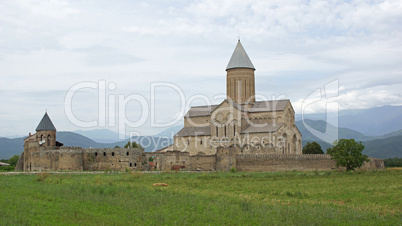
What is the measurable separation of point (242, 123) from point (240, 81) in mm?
6325

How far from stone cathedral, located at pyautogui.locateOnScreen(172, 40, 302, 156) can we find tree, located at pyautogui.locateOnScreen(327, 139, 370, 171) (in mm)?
9537

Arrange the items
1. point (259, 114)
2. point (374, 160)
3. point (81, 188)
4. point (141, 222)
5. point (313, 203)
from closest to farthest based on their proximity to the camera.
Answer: point (141, 222) → point (313, 203) → point (81, 188) → point (374, 160) → point (259, 114)

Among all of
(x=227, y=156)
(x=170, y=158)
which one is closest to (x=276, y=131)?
(x=227, y=156)

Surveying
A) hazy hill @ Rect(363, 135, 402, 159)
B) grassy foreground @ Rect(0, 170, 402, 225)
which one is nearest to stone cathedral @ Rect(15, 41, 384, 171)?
grassy foreground @ Rect(0, 170, 402, 225)

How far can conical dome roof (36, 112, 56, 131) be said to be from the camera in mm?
45719

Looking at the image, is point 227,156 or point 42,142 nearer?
point 227,156

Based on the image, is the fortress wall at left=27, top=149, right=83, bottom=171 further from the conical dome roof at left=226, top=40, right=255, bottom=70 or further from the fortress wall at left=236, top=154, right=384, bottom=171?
the conical dome roof at left=226, top=40, right=255, bottom=70

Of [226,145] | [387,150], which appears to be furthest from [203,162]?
[387,150]

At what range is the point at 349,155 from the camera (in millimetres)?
38500

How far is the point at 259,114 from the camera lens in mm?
53281

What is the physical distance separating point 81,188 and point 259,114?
3514 centimetres

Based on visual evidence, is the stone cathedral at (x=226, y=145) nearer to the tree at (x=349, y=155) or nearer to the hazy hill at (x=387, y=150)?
the tree at (x=349, y=155)

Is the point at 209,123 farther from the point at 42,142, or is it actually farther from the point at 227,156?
the point at 42,142

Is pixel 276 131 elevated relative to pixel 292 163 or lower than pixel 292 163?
elevated
